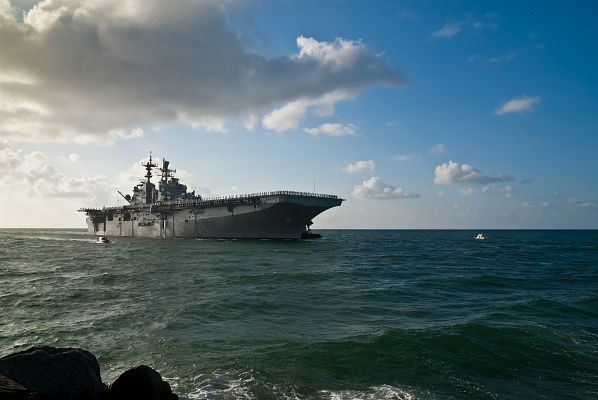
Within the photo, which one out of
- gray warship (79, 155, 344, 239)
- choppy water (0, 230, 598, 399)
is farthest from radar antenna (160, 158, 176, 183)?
choppy water (0, 230, 598, 399)

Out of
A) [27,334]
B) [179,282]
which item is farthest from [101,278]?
[27,334]

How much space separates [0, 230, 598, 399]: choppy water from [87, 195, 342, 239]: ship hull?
2443cm

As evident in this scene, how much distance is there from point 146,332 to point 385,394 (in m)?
7.32

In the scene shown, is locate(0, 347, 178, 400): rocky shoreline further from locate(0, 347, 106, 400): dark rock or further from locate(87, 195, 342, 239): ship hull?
locate(87, 195, 342, 239): ship hull

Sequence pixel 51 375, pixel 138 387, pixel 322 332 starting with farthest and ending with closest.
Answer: pixel 322 332 → pixel 138 387 → pixel 51 375

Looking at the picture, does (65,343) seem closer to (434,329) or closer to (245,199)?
(434,329)

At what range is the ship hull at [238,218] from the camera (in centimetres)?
4641

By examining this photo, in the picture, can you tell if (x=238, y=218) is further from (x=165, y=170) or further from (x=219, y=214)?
(x=165, y=170)

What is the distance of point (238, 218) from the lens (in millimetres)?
49875

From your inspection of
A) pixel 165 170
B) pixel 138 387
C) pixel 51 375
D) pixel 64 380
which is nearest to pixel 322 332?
pixel 138 387

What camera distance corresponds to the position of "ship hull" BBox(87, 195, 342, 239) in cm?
4641

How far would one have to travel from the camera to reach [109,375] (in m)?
8.17

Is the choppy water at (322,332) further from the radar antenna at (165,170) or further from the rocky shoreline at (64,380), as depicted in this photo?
the radar antenna at (165,170)

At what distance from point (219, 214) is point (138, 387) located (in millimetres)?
46544
